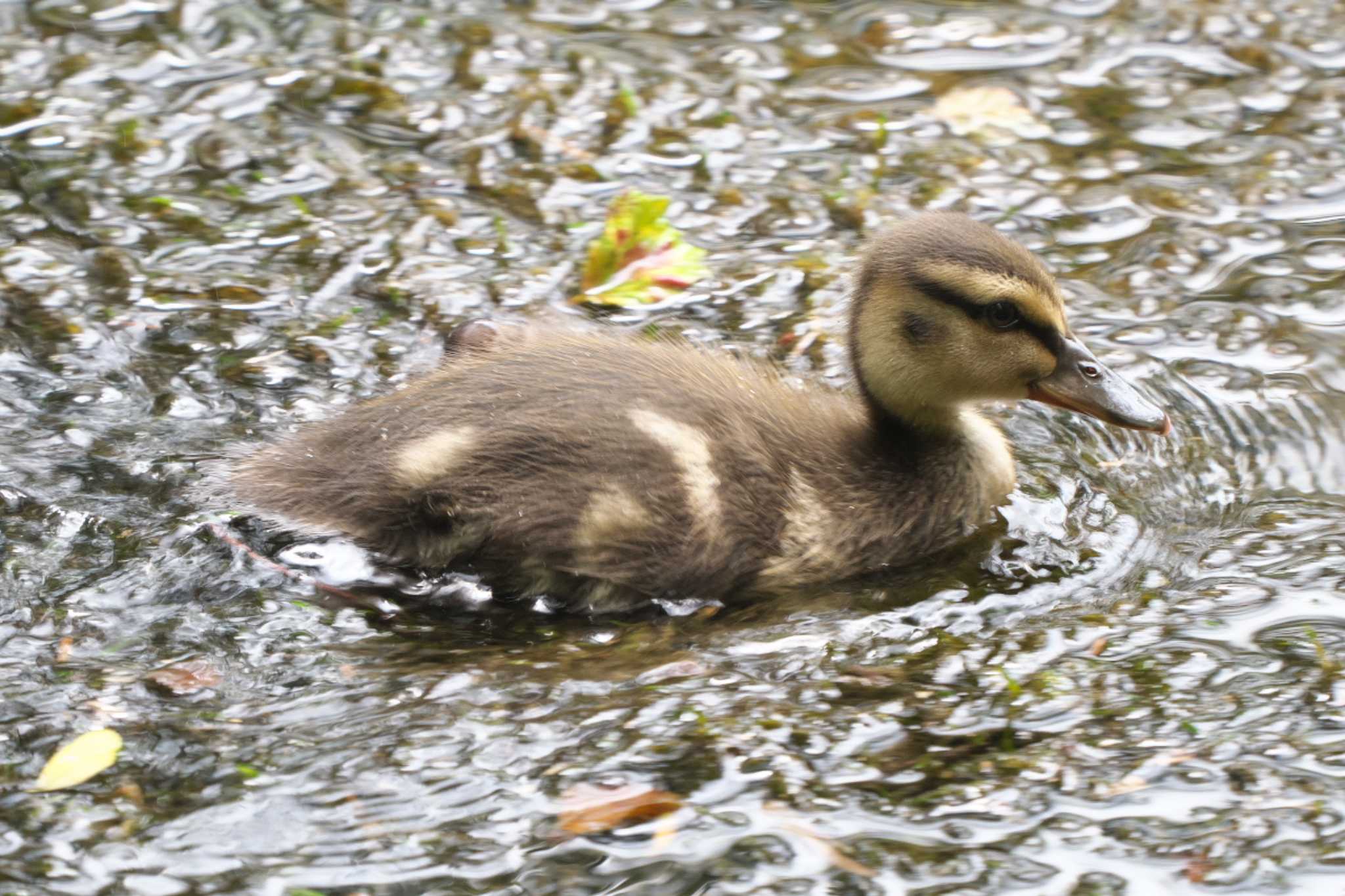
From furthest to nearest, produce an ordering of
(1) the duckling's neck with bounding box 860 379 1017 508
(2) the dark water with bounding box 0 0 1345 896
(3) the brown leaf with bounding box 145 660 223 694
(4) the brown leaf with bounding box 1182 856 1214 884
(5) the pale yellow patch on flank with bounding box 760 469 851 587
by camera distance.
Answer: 1. (1) the duckling's neck with bounding box 860 379 1017 508
2. (5) the pale yellow patch on flank with bounding box 760 469 851 587
3. (3) the brown leaf with bounding box 145 660 223 694
4. (2) the dark water with bounding box 0 0 1345 896
5. (4) the brown leaf with bounding box 1182 856 1214 884

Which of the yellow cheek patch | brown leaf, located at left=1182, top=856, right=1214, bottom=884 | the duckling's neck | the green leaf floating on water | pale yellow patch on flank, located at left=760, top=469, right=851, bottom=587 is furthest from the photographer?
the green leaf floating on water

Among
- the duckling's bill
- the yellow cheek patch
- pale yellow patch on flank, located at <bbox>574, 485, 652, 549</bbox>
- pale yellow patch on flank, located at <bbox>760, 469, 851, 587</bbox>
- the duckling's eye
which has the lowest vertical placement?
pale yellow patch on flank, located at <bbox>760, 469, 851, 587</bbox>

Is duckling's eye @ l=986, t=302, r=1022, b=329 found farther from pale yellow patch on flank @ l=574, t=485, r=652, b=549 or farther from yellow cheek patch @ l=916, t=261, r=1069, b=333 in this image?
pale yellow patch on flank @ l=574, t=485, r=652, b=549

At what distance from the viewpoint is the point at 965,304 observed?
14.4ft

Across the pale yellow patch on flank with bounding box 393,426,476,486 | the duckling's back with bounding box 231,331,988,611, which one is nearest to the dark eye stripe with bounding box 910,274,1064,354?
the duckling's back with bounding box 231,331,988,611

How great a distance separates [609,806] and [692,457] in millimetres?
1054

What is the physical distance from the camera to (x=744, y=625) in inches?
160

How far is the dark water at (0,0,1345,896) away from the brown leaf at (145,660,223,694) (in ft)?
→ 0.13

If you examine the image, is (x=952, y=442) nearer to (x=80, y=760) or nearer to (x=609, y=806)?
(x=609, y=806)

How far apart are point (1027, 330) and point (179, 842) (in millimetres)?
2374

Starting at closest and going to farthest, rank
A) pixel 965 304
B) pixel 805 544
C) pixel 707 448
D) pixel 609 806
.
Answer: pixel 609 806 → pixel 707 448 → pixel 805 544 → pixel 965 304

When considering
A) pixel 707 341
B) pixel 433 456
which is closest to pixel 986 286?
pixel 707 341

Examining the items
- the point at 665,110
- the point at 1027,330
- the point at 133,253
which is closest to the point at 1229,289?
the point at 1027,330

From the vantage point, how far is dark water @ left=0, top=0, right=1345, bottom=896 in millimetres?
3219
